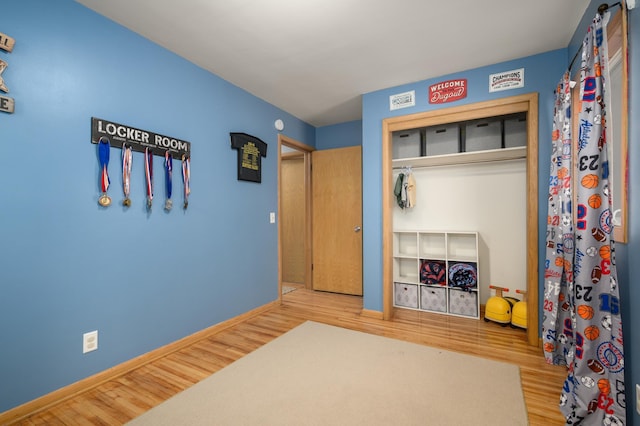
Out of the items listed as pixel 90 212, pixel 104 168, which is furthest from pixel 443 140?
pixel 90 212

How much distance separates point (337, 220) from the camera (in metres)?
4.11

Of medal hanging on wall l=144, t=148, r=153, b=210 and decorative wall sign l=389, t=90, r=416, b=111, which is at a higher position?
decorative wall sign l=389, t=90, r=416, b=111

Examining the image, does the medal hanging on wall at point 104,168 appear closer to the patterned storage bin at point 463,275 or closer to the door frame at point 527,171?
the door frame at point 527,171

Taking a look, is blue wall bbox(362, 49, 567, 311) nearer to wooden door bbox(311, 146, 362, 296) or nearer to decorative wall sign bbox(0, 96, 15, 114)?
wooden door bbox(311, 146, 362, 296)

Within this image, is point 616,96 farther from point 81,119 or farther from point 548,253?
point 81,119

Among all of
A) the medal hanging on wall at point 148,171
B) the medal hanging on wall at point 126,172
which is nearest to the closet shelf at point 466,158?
the medal hanging on wall at point 148,171

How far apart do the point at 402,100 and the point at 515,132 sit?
1154mm

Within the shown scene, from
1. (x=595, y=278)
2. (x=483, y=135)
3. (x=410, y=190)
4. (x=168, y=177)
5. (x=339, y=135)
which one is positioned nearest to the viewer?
(x=595, y=278)

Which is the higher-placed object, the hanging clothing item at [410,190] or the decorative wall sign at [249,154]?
the decorative wall sign at [249,154]

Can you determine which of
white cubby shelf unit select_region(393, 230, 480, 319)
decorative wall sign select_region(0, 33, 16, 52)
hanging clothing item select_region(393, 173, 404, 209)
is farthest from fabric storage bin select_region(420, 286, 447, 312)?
decorative wall sign select_region(0, 33, 16, 52)

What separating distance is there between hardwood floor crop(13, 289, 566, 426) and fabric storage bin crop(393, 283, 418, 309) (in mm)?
107

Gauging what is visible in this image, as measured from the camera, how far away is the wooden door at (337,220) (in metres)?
3.98

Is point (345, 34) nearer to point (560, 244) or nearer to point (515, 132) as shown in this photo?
point (515, 132)

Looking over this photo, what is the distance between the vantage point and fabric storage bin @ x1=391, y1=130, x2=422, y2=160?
3.25 m
